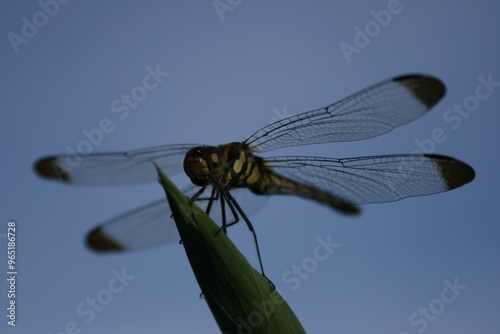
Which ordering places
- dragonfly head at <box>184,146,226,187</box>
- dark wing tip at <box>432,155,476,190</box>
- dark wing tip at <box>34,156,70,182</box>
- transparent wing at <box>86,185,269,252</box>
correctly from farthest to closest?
1. transparent wing at <box>86,185,269,252</box>
2. dark wing tip at <box>34,156,70,182</box>
3. dark wing tip at <box>432,155,476,190</box>
4. dragonfly head at <box>184,146,226,187</box>

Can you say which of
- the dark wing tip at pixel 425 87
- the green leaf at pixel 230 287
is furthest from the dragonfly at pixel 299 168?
the green leaf at pixel 230 287

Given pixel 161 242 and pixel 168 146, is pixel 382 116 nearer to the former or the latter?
pixel 168 146

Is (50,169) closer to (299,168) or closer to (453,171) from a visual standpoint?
(299,168)

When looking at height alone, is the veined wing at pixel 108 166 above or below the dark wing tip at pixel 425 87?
above

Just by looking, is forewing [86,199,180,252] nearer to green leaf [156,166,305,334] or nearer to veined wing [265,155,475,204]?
veined wing [265,155,475,204]

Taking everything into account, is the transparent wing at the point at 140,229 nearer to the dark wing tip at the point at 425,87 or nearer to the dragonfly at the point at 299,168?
the dragonfly at the point at 299,168

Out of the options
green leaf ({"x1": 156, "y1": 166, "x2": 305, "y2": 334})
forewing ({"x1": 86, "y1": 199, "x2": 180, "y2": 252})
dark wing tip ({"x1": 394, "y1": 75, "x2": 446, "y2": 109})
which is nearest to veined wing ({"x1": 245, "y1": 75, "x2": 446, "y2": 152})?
dark wing tip ({"x1": 394, "y1": 75, "x2": 446, "y2": 109})
